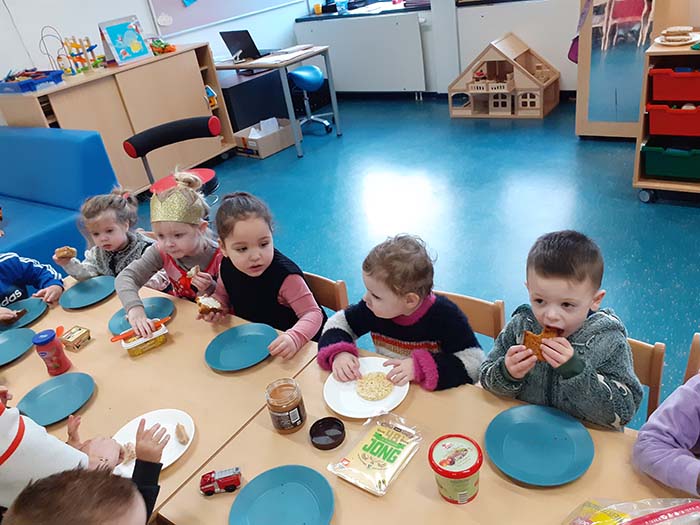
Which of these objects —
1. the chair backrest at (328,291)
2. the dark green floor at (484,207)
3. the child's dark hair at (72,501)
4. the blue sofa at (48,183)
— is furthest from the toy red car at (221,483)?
the blue sofa at (48,183)

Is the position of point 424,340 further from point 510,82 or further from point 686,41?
point 510,82

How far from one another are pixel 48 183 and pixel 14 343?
2.09m

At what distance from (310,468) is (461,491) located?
0.96 feet

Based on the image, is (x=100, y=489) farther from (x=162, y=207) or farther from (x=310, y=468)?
(x=162, y=207)

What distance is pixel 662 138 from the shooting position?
314cm

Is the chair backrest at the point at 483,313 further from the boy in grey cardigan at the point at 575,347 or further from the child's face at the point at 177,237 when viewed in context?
the child's face at the point at 177,237

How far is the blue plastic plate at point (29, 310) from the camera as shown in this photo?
69.3 inches

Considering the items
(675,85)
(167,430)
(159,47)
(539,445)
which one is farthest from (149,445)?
(159,47)

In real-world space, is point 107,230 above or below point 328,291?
above

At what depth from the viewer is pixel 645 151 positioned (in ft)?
10.1

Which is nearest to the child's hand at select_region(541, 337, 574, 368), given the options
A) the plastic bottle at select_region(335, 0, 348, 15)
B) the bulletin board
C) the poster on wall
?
the poster on wall

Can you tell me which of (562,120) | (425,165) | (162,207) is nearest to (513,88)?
(562,120)

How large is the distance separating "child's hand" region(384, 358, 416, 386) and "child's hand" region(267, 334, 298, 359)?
0.29 metres

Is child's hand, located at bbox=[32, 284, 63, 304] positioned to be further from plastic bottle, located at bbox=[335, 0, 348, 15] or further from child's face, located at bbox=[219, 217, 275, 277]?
plastic bottle, located at bbox=[335, 0, 348, 15]
